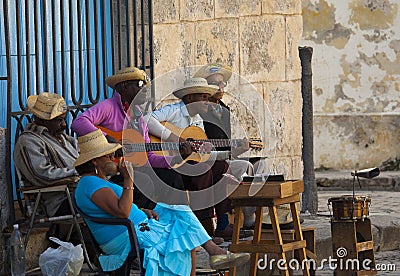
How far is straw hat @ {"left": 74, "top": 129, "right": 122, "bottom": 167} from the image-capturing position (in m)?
6.16

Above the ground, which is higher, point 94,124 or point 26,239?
point 94,124

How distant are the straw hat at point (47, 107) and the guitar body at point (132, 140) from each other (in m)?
0.46

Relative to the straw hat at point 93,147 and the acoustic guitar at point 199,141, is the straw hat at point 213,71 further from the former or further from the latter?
the straw hat at point 93,147

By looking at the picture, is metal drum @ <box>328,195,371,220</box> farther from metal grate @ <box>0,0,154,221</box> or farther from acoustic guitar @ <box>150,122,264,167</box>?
metal grate @ <box>0,0,154,221</box>

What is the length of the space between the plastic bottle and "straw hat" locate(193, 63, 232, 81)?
8.63 ft

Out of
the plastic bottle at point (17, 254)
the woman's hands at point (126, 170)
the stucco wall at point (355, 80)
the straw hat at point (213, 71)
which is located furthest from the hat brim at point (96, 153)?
the stucco wall at point (355, 80)

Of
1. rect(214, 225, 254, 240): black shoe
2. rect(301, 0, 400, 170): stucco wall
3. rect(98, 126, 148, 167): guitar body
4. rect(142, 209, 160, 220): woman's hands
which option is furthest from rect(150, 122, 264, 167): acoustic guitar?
rect(301, 0, 400, 170): stucco wall

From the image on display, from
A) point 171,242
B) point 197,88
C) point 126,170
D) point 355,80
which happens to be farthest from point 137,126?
point 355,80

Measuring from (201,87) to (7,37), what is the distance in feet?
5.07

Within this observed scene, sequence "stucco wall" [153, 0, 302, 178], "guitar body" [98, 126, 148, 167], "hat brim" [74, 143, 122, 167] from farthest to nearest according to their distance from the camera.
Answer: "stucco wall" [153, 0, 302, 178]
"guitar body" [98, 126, 148, 167]
"hat brim" [74, 143, 122, 167]

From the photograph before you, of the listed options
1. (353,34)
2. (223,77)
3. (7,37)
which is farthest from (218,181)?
(353,34)

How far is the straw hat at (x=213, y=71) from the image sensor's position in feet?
28.6

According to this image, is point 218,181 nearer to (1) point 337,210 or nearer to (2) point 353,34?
(1) point 337,210

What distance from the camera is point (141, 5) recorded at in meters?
8.77
